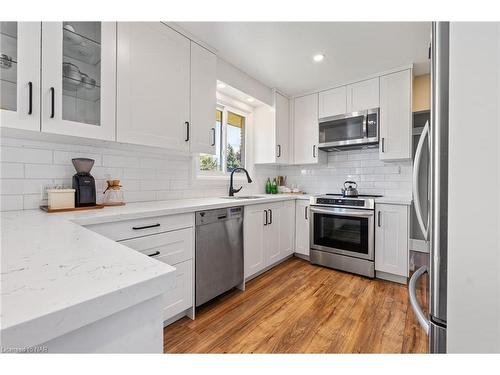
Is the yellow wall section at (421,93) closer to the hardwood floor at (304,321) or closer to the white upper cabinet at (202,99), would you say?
the hardwood floor at (304,321)

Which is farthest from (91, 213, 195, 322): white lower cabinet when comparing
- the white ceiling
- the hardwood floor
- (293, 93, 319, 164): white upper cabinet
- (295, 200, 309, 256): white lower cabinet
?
(293, 93, 319, 164): white upper cabinet

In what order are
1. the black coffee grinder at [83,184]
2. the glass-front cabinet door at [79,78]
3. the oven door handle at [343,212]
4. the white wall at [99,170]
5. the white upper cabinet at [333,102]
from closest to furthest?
1. the glass-front cabinet door at [79,78]
2. the white wall at [99,170]
3. the black coffee grinder at [83,184]
4. the oven door handle at [343,212]
5. the white upper cabinet at [333,102]

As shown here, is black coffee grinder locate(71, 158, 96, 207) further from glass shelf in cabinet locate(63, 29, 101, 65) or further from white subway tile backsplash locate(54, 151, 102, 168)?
glass shelf in cabinet locate(63, 29, 101, 65)

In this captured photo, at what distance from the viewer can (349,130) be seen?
2.94 m

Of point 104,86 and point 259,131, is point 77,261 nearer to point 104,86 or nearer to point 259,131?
point 104,86

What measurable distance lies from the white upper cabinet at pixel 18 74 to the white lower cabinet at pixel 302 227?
272 cm

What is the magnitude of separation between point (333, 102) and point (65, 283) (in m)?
3.34

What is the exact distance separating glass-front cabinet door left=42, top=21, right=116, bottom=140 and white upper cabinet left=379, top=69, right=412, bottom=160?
279 centimetres

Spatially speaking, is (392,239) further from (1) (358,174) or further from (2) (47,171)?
(2) (47,171)

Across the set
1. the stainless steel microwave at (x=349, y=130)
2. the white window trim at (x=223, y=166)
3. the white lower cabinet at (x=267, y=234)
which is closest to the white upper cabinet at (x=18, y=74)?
the white window trim at (x=223, y=166)

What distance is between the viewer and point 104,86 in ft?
4.95

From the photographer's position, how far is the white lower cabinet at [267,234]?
2.35 m

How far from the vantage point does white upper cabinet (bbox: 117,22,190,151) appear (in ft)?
5.28
